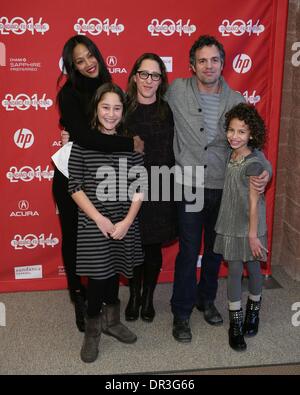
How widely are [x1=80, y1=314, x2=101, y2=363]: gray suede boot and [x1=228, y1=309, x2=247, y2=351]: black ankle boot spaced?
734 millimetres

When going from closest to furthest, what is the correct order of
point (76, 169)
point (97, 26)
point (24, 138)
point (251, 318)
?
point (76, 169)
point (251, 318)
point (97, 26)
point (24, 138)

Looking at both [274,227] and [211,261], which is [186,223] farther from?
[274,227]

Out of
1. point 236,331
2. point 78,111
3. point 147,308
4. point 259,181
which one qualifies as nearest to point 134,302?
point 147,308

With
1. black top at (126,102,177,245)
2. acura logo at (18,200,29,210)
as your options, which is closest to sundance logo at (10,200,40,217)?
acura logo at (18,200,29,210)

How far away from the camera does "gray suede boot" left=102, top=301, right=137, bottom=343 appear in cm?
262

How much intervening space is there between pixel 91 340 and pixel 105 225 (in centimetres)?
66

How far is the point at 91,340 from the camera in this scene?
2.49 m

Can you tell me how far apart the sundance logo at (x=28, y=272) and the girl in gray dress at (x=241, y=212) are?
4.56 feet

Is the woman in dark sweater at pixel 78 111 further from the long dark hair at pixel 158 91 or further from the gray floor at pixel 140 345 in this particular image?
the gray floor at pixel 140 345

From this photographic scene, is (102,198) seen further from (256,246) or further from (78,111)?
(256,246)

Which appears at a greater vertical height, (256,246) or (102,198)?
(102,198)

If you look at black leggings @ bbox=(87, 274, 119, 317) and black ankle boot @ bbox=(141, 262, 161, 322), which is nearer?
black leggings @ bbox=(87, 274, 119, 317)

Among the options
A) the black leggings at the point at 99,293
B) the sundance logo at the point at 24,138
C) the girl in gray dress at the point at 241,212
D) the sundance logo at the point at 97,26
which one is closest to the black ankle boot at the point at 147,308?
the black leggings at the point at 99,293

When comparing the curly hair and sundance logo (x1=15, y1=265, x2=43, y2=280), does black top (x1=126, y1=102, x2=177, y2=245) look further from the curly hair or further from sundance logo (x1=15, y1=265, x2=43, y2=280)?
sundance logo (x1=15, y1=265, x2=43, y2=280)
